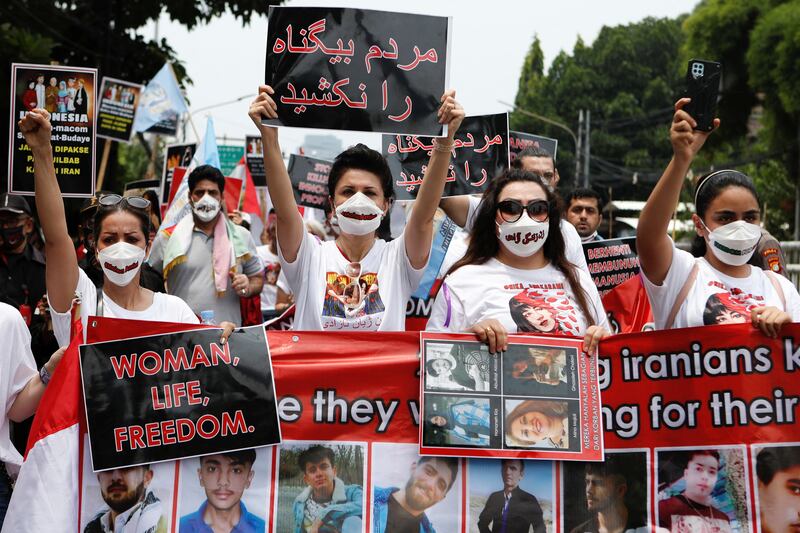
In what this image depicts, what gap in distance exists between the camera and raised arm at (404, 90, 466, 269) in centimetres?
397

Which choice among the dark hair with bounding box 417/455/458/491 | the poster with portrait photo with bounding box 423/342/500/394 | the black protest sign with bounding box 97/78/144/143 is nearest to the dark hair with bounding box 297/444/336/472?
the dark hair with bounding box 417/455/458/491

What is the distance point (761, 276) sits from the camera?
13.1ft

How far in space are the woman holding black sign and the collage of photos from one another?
47cm

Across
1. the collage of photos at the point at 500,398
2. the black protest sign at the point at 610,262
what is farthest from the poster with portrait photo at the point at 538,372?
the black protest sign at the point at 610,262

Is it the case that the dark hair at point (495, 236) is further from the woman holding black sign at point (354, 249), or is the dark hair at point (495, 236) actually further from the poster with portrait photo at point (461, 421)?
the poster with portrait photo at point (461, 421)

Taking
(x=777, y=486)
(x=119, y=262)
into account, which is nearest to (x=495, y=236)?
(x=777, y=486)

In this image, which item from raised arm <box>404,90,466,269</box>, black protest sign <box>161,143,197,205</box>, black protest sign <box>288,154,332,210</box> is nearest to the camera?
raised arm <box>404,90,466,269</box>

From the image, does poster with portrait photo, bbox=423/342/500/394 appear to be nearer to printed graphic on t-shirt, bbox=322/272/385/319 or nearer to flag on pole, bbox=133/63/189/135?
printed graphic on t-shirt, bbox=322/272/385/319

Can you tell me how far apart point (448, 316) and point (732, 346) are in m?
1.11

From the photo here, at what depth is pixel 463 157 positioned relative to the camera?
6.49m

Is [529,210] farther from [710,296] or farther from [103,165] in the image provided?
[103,165]

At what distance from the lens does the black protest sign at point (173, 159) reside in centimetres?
1102

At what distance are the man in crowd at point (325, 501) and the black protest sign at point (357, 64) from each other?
1.45 meters

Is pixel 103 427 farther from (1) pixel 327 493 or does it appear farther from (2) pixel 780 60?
(2) pixel 780 60
